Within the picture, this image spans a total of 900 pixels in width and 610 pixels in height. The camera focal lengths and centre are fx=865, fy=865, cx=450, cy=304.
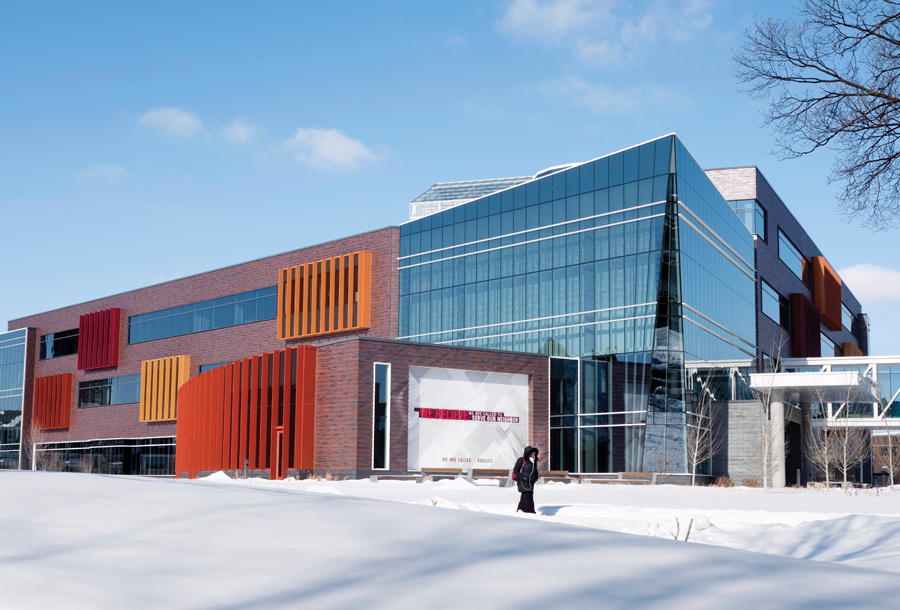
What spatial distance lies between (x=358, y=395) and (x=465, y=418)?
542cm

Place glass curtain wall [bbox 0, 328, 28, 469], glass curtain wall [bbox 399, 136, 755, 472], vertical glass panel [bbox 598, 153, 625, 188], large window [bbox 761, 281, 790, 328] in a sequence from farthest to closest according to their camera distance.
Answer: glass curtain wall [bbox 0, 328, 28, 469]
large window [bbox 761, 281, 790, 328]
vertical glass panel [bbox 598, 153, 625, 188]
glass curtain wall [bbox 399, 136, 755, 472]

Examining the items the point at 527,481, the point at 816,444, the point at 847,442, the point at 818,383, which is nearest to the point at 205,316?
the point at 818,383

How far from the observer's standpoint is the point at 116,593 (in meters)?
3.73

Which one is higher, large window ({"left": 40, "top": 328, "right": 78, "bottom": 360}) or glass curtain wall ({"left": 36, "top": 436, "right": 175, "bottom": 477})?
large window ({"left": 40, "top": 328, "right": 78, "bottom": 360})

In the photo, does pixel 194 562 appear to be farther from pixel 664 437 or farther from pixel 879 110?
pixel 664 437

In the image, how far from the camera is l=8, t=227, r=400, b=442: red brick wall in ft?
163

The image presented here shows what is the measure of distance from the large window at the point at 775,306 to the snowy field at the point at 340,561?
49.3 m

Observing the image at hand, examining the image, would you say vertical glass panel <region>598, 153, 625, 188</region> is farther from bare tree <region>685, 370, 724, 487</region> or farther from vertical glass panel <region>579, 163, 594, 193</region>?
bare tree <region>685, 370, 724, 487</region>

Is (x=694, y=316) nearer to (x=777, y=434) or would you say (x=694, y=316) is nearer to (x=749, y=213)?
(x=777, y=434)

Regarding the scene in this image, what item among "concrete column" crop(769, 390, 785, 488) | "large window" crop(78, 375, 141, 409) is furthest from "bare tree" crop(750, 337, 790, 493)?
"large window" crop(78, 375, 141, 409)

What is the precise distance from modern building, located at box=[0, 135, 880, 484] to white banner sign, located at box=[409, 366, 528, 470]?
0.26 ft

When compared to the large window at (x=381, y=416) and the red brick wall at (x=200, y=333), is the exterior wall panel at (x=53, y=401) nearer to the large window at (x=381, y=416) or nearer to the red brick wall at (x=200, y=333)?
the red brick wall at (x=200, y=333)

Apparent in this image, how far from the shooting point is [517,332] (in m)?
43.3

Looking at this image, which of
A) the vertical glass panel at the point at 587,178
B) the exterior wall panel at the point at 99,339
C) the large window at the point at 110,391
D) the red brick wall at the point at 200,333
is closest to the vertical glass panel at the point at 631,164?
the vertical glass panel at the point at 587,178
